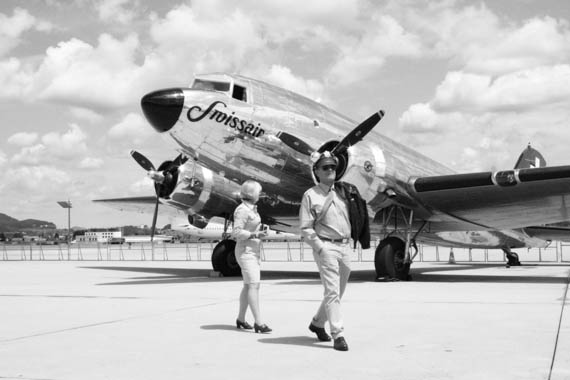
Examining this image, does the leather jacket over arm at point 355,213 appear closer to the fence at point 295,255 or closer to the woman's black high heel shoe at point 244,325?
the woman's black high heel shoe at point 244,325

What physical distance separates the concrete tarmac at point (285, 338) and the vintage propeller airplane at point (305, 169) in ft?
14.1

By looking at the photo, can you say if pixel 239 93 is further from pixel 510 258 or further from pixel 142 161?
pixel 510 258

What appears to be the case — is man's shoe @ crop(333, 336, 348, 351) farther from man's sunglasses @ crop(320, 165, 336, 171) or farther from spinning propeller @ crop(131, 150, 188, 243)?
spinning propeller @ crop(131, 150, 188, 243)

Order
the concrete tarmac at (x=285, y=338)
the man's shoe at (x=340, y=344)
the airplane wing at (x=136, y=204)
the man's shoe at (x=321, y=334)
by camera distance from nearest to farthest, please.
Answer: the concrete tarmac at (x=285, y=338)
the man's shoe at (x=340, y=344)
the man's shoe at (x=321, y=334)
the airplane wing at (x=136, y=204)

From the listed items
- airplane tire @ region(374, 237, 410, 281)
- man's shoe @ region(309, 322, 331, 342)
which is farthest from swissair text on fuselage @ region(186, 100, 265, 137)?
man's shoe @ region(309, 322, 331, 342)

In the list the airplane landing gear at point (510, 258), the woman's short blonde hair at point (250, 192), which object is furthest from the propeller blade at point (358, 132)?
the airplane landing gear at point (510, 258)

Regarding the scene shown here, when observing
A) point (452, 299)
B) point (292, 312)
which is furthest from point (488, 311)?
point (292, 312)

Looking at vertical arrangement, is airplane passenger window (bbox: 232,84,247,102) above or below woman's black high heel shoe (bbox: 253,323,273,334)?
above

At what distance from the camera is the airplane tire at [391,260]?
1558cm

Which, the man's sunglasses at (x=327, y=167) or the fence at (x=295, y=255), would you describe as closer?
the man's sunglasses at (x=327, y=167)

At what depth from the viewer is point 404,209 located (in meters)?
17.1

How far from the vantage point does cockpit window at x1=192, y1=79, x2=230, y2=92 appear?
14.5 meters

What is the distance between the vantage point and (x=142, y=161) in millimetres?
19016

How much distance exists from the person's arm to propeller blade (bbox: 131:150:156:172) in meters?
13.1
